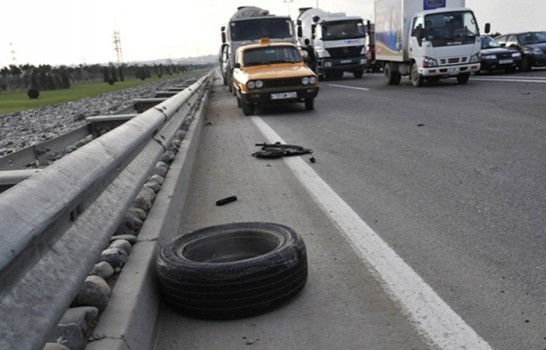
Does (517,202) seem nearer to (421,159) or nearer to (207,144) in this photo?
(421,159)

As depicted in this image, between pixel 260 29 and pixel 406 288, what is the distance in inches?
816

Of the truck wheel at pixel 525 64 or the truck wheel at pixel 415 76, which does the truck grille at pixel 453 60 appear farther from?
the truck wheel at pixel 525 64

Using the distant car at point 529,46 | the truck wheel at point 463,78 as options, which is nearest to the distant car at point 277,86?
the truck wheel at point 463,78

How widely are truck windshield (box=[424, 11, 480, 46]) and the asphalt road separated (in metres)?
8.93

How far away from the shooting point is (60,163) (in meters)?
2.50

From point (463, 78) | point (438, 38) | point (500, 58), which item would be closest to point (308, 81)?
point (438, 38)

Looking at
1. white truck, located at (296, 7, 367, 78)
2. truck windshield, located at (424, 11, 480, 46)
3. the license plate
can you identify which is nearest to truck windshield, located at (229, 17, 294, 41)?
truck windshield, located at (424, 11, 480, 46)

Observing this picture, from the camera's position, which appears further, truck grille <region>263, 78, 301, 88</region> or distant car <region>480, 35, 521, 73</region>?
distant car <region>480, 35, 521, 73</region>

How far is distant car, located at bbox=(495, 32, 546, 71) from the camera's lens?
25.3 m

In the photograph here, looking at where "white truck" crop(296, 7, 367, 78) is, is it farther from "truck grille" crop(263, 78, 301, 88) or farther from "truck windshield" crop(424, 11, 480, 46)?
"truck grille" crop(263, 78, 301, 88)

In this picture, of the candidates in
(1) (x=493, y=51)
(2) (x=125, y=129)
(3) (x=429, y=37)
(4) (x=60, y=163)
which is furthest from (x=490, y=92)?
(4) (x=60, y=163)

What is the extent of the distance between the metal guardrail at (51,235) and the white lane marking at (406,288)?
5.62ft

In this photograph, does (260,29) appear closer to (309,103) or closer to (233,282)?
(309,103)

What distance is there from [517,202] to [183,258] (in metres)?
3.32
